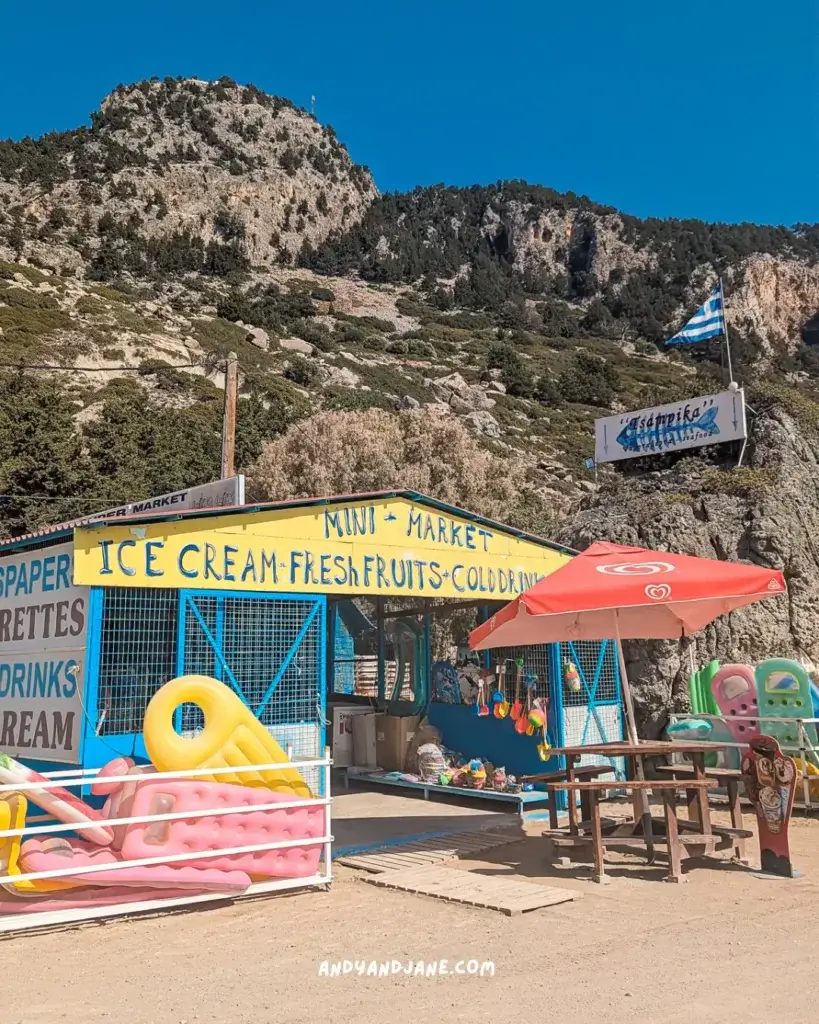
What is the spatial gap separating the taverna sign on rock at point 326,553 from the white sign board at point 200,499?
136 centimetres

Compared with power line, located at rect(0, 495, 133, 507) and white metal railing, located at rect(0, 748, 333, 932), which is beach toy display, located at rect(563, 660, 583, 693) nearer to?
white metal railing, located at rect(0, 748, 333, 932)

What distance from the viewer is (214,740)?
682 centimetres

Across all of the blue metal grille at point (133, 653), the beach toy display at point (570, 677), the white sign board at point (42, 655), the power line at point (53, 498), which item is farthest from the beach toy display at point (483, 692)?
the power line at point (53, 498)

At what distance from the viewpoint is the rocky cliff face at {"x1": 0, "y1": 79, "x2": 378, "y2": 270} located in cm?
7169

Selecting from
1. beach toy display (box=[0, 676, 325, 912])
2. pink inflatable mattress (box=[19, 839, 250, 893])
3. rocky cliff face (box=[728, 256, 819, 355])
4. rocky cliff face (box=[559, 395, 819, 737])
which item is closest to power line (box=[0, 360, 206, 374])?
rocky cliff face (box=[559, 395, 819, 737])

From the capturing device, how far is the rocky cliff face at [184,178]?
71688 mm

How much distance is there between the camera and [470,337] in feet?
255

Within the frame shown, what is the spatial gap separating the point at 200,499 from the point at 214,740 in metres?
5.92

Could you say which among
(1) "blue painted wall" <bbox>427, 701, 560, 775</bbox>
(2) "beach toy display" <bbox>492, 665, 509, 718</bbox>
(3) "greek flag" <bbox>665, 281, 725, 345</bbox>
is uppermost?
(3) "greek flag" <bbox>665, 281, 725, 345</bbox>

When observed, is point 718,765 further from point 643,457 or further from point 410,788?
point 643,457

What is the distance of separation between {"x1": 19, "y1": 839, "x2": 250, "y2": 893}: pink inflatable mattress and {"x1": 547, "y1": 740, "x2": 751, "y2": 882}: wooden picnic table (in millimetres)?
2839

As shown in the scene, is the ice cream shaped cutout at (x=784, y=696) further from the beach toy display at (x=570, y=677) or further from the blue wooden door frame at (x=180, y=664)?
the blue wooden door frame at (x=180, y=664)

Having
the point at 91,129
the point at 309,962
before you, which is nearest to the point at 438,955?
the point at 309,962

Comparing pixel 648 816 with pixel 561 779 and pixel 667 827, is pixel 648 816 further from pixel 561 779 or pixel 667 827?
pixel 561 779
